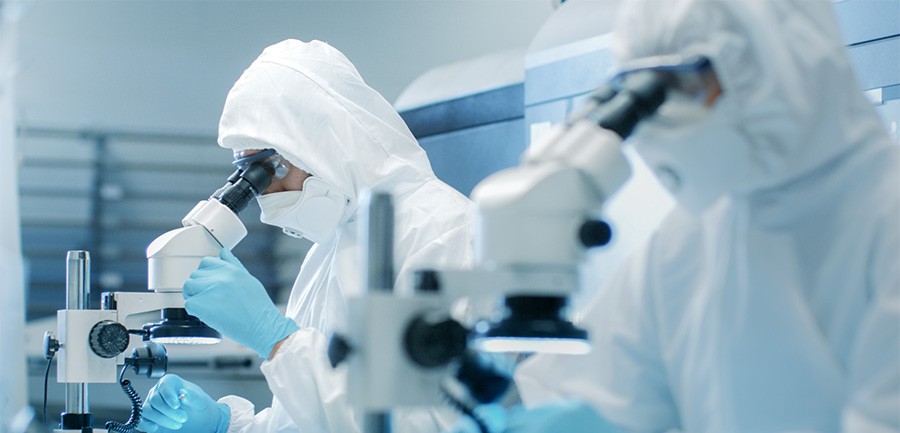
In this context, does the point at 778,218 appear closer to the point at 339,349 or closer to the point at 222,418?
the point at 339,349

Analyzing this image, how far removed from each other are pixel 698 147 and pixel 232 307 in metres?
1.12

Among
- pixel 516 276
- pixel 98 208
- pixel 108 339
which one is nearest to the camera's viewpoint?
pixel 516 276

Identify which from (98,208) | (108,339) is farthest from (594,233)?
(98,208)

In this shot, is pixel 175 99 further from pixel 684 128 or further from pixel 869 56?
pixel 684 128

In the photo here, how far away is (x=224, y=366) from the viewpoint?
4.38 metres

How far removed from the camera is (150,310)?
2.00m

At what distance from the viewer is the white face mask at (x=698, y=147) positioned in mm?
1008

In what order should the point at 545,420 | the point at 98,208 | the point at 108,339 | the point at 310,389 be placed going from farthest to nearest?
the point at 98,208 → the point at 108,339 → the point at 310,389 → the point at 545,420

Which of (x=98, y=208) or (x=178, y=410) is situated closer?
(x=178, y=410)

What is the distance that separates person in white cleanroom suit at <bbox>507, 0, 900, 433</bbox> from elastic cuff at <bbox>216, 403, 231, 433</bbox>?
1184mm

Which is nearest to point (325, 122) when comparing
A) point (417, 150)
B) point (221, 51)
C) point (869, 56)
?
point (417, 150)

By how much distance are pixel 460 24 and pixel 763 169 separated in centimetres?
287

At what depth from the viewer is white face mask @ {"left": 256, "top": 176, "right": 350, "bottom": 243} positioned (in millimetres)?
2045

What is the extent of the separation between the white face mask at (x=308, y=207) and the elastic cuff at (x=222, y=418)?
42 cm
